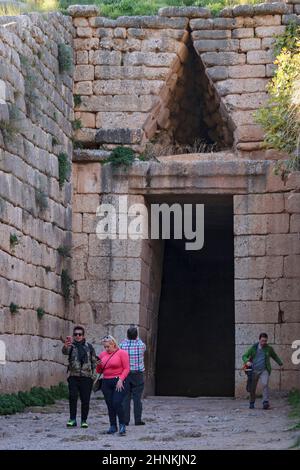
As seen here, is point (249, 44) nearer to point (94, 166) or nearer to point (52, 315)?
point (94, 166)

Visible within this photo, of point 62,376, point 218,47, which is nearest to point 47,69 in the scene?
point 218,47

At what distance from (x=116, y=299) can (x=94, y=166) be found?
231cm

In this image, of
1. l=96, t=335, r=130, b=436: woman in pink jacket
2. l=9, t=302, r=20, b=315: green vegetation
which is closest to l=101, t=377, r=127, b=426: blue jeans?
l=96, t=335, r=130, b=436: woman in pink jacket

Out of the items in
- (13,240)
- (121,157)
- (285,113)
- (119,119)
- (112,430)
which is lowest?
(112,430)

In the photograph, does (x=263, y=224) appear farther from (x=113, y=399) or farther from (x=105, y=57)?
(x=113, y=399)

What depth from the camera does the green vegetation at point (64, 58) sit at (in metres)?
17.7

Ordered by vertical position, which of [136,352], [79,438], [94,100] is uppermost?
[94,100]

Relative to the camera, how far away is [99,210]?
714 inches

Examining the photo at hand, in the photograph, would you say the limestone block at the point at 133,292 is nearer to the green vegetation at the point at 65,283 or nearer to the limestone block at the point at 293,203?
the green vegetation at the point at 65,283

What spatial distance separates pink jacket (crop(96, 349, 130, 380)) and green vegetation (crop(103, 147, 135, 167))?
6.22 metres

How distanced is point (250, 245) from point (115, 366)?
19.9 feet

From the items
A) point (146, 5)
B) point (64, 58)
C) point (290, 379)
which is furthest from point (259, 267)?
point (146, 5)

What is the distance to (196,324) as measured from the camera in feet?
79.7

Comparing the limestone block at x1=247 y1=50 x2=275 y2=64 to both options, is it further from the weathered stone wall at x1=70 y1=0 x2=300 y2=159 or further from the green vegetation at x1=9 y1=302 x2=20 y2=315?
the green vegetation at x1=9 y1=302 x2=20 y2=315
